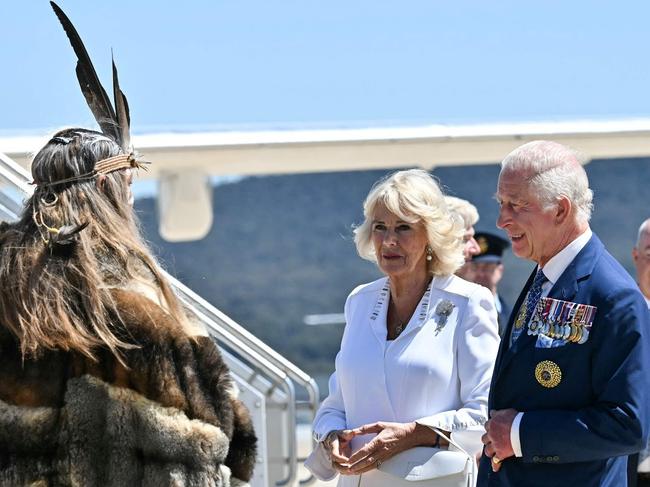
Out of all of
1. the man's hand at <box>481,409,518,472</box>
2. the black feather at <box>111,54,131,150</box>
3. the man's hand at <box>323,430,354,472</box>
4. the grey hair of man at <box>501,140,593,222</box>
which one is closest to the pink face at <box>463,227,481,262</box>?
the man's hand at <box>323,430,354,472</box>

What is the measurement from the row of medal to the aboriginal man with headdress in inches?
38.0

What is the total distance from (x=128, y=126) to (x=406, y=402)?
146 cm

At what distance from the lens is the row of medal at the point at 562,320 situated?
2971mm

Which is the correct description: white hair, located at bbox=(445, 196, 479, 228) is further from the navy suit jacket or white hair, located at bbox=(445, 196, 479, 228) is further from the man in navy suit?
the navy suit jacket

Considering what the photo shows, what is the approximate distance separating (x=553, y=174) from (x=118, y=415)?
143 centimetres

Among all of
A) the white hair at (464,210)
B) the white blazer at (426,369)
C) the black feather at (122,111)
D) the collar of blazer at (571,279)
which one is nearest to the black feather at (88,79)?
the black feather at (122,111)

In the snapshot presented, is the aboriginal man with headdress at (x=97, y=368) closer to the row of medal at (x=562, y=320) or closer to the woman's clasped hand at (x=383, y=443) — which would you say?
the row of medal at (x=562, y=320)

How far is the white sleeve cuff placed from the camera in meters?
3.02

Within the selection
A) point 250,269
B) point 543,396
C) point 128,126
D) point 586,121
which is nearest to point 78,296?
point 128,126

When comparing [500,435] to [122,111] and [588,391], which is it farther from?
[122,111]

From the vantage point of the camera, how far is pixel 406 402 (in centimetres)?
377

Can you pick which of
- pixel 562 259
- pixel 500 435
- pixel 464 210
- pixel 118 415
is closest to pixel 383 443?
pixel 500 435

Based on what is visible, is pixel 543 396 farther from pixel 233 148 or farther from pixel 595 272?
pixel 233 148

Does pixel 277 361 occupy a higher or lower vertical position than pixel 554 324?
lower
